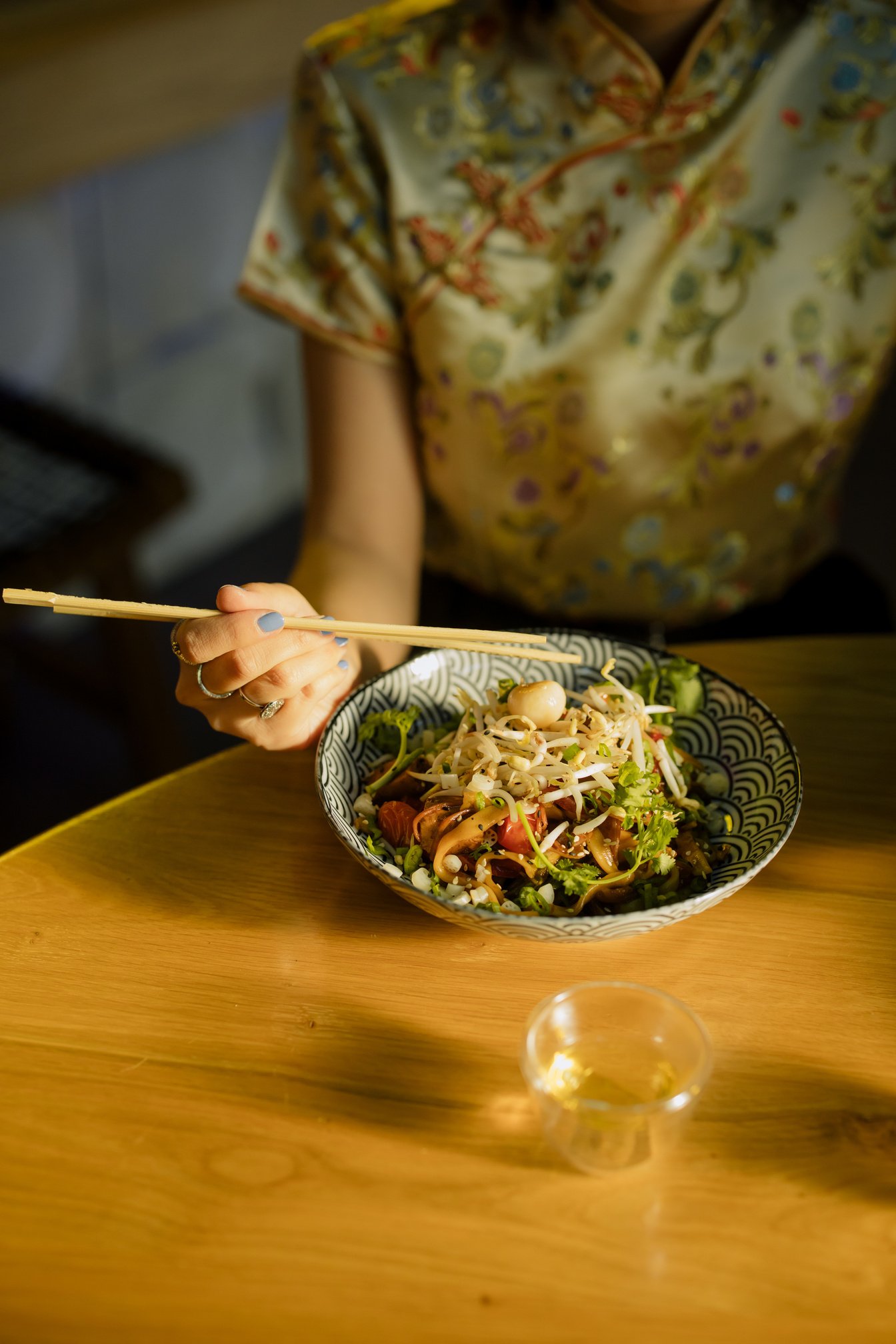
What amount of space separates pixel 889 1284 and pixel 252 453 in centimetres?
364

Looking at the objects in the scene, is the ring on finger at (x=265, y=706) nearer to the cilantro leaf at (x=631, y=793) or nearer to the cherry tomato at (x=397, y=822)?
the cherry tomato at (x=397, y=822)

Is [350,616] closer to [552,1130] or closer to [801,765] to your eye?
[801,765]

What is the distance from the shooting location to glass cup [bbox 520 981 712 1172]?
754 millimetres

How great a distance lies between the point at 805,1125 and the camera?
2.66ft

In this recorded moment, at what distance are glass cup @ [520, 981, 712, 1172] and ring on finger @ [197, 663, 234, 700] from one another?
0.43 m

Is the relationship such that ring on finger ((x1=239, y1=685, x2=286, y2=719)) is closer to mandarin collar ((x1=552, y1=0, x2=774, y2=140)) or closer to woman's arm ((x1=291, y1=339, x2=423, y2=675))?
woman's arm ((x1=291, y1=339, x2=423, y2=675))

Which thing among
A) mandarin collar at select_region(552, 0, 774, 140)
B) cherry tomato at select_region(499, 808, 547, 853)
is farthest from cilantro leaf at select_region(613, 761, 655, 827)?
mandarin collar at select_region(552, 0, 774, 140)

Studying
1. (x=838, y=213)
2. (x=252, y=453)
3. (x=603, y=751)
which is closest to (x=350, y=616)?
(x=603, y=751)

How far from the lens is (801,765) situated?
1.19m

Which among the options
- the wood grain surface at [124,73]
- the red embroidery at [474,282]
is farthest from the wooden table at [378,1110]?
the wood grain surface at [124,73]

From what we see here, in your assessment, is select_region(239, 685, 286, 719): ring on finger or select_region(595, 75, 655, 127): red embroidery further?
select_region(595, 75, 655, 127): red embroidery

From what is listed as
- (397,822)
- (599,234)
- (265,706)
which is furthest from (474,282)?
(397,822)

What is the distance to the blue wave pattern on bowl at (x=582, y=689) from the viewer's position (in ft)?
2.84

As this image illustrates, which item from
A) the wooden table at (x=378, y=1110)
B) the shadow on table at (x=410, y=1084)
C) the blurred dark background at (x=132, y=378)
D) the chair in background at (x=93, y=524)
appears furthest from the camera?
the blurred dark background at (x=132, y=378)
